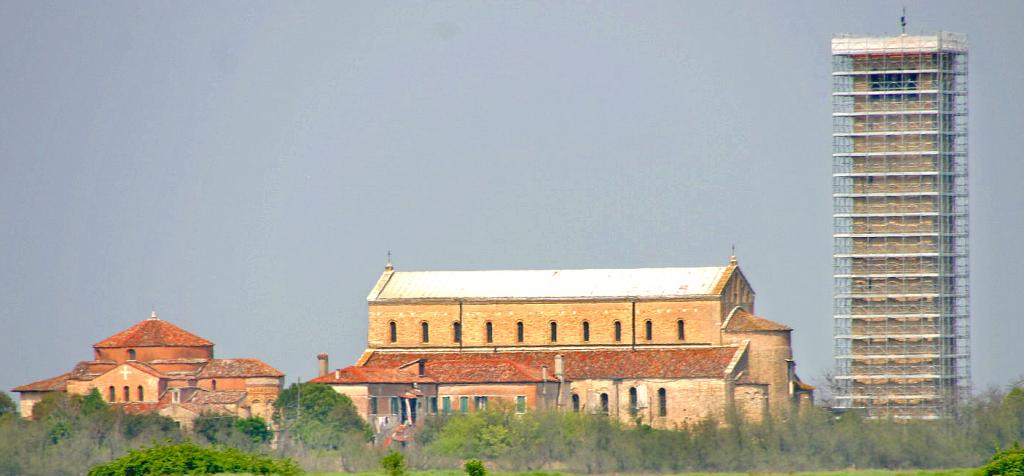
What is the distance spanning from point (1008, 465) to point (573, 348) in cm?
3900

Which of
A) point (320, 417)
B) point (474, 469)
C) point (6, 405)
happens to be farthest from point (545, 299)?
point (474, 469)

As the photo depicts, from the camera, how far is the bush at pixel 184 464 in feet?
254

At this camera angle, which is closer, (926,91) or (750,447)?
(750,447)

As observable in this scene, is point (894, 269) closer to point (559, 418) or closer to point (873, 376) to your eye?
point (873, 376)

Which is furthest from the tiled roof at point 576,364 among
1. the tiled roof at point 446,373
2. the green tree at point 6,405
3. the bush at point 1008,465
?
the bush at point 1008,465

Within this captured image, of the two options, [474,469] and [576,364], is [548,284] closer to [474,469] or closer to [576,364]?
[576,364]

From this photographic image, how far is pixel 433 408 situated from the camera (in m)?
112

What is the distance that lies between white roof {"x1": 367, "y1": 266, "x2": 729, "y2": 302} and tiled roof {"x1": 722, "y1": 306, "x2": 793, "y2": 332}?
160 centimetres

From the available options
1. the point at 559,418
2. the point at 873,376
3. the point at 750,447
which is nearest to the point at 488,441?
the point at 559,418

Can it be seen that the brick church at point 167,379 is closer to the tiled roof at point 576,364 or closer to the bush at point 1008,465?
the tiled roof at point 576,364

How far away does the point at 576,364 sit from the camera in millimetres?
113125

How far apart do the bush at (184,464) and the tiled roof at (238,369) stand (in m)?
34.2

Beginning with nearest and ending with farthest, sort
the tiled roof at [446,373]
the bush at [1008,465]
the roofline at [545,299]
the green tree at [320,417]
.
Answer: the bush at [1008,465], the green tree at [320,417], the tiled roof at [446,373], the roofline at [545,299]

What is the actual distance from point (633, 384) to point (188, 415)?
17838mm
